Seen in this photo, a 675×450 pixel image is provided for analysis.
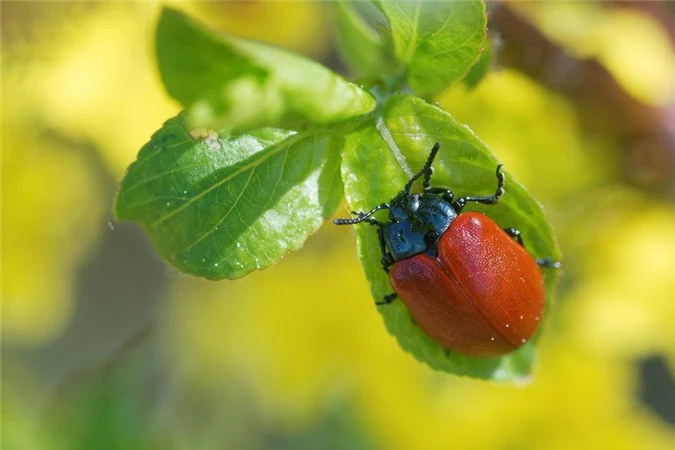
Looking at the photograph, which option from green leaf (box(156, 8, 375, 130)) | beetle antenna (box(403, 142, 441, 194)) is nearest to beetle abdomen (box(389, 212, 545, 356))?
beetle antenna (box(403, 142, 441, 194))

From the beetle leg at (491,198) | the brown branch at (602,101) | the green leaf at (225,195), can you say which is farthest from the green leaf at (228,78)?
the brown branch at (602,101)

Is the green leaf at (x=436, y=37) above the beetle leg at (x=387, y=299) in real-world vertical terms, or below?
above

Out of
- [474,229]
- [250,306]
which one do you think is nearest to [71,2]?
[250,306]

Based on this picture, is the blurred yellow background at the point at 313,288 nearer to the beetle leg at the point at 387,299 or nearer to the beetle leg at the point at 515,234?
the beetle leg at the point at 515,234

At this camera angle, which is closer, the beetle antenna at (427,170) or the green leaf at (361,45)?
the beetle antenna at (427,170)

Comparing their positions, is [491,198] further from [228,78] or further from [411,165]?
[228,78]

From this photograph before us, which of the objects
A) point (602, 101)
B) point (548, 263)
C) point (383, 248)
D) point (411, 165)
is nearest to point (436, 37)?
point (411, 165)

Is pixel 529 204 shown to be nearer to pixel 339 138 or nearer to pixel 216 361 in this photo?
pixel 339 138
